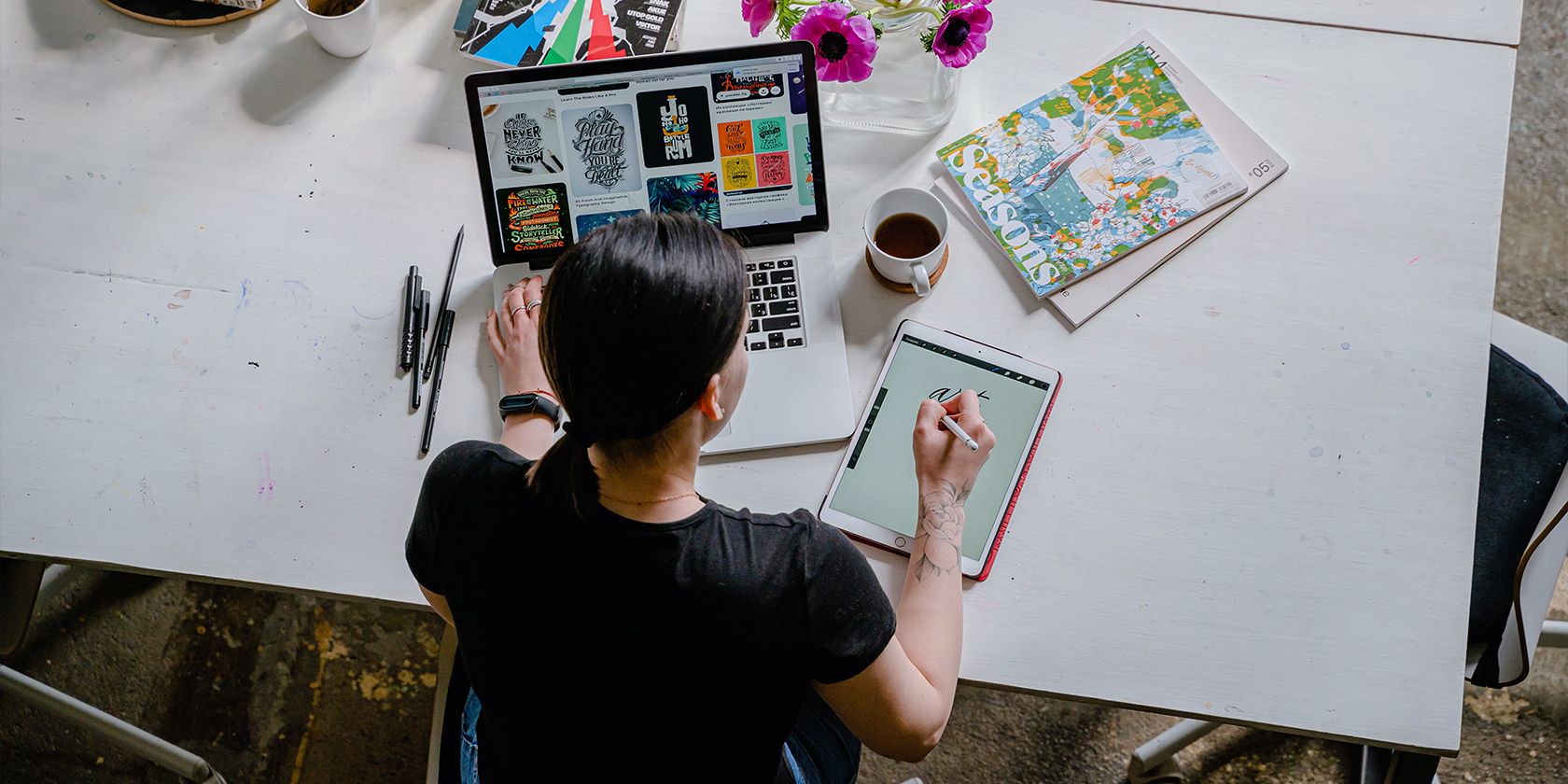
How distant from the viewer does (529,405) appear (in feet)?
3.72

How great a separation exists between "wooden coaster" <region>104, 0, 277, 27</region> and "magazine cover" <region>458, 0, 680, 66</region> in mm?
300

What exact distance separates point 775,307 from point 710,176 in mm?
161

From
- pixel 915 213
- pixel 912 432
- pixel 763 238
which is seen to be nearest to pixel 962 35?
pixel 915 213

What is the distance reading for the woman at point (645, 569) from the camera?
0.83 m

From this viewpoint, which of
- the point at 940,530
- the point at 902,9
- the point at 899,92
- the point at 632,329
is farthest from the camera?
the point at 899,92

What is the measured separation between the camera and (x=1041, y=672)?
1072mm

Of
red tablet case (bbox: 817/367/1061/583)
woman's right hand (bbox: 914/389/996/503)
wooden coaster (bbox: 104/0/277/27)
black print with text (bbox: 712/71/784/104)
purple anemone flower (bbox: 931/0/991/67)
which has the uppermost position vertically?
purple anemone flower (bbox: 931/0/991/67)

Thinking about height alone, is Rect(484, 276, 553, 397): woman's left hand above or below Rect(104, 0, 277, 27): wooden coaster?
below

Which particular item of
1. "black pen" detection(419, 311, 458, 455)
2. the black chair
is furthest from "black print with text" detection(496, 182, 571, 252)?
the black chair

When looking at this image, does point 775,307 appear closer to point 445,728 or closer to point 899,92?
point 899,92

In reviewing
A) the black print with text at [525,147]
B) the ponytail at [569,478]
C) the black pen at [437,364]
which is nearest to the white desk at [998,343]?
the black pen at [437,364]

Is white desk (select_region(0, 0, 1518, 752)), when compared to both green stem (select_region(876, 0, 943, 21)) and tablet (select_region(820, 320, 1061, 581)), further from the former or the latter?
green stem (select_region(876, 0, 943, 21))

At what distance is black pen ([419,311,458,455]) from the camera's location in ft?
3.83

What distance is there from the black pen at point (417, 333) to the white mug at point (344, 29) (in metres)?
0.34
